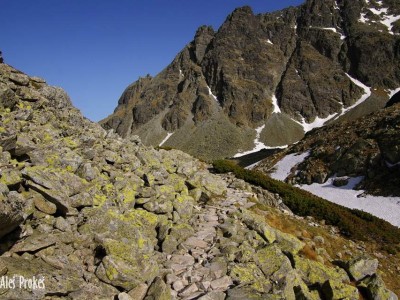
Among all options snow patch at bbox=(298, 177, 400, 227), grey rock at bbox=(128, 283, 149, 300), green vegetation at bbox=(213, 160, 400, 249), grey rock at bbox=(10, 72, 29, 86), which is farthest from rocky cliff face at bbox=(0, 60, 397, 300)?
snow patch at bbox=(298, 177, 400, 227)

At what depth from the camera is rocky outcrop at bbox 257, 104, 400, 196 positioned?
3588cm

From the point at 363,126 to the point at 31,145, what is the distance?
4607 centimetres

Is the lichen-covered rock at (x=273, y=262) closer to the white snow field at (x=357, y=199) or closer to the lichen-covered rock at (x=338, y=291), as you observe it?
the lichen-covered rock at (x=338, y=291)

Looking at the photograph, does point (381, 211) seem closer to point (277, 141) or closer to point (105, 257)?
point (105, 257)

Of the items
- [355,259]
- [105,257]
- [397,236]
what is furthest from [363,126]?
[105,257]

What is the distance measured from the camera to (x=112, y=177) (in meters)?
14.1

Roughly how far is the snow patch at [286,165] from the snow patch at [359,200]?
604cm

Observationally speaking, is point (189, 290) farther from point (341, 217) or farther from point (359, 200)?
point (359, 200)

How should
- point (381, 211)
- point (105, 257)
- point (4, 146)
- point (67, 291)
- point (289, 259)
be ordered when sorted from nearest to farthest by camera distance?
point (67, 291) < point (105, 257) < point (4, 146) < point (289, 259) < point (381, 211)

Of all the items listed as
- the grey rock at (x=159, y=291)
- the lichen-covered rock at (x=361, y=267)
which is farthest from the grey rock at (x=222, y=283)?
the lichen-covered rock at (x=361, y=267)

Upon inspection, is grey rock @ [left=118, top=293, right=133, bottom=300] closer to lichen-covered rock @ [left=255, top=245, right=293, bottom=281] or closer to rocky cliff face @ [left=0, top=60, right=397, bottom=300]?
rocky cliff face @ [left=0, top=60, right=397, bottom=300]

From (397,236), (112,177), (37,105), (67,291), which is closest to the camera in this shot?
(67,291)

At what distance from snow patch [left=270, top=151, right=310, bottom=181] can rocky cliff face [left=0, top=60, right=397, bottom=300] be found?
29.9 m

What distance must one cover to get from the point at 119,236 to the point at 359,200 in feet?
97.6
